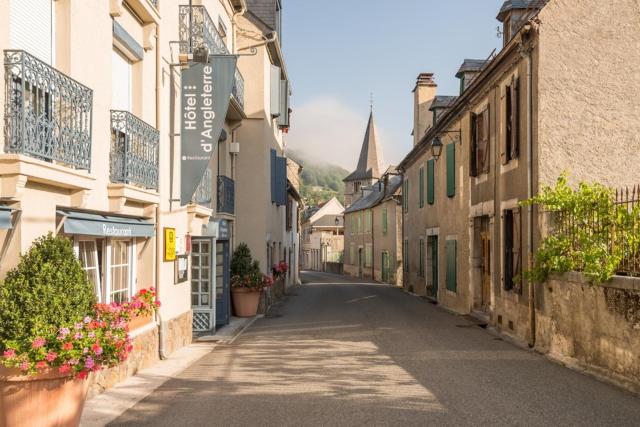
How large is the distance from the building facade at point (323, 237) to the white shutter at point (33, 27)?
64.5m

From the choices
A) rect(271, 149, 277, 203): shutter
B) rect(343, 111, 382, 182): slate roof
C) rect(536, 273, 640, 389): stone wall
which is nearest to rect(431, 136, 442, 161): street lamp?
rect(271, 149, 277, 203): shutter

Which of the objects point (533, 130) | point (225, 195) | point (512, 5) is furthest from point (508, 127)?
point (225, 195)

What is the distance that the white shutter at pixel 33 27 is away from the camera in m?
6.48

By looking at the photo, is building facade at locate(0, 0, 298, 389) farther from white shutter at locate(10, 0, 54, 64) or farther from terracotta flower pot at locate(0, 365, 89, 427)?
terracotta flower pot at locate(0, 365, 89, 427)

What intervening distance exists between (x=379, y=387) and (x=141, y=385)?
3105 millimetres

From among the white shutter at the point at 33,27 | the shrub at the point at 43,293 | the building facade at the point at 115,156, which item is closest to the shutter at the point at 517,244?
the building facade at the point at 115,156

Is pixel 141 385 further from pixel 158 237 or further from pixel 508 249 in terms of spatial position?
pixel 508 249

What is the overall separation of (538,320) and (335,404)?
575cm

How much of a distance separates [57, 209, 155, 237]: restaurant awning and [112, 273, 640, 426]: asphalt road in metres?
2.07

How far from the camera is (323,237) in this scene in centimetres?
7569

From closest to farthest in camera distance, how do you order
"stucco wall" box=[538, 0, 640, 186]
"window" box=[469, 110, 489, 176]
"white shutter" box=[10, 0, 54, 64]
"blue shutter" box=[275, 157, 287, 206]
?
"white shutter" box=[10, 0, 54, 64]
"stucco wall" box=[538, 0, 640, 186]
"window" box=[469, 110, 489, 176]
"blue shutter" box=[275, 157, 287, 206]

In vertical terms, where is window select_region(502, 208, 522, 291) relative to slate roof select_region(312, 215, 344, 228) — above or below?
below

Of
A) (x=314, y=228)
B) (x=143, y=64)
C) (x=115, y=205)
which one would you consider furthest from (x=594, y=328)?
(x=314, y=228)

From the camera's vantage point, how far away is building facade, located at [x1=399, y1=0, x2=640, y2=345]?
12.3 m
